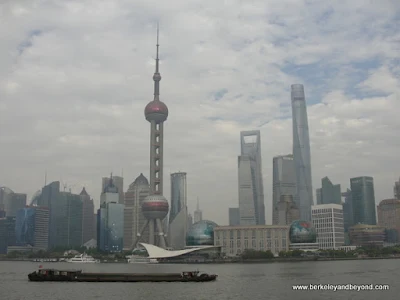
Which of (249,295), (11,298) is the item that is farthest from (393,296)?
(11,298)

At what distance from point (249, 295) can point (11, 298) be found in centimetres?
3892

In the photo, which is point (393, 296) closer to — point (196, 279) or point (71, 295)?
point (196, 279)
